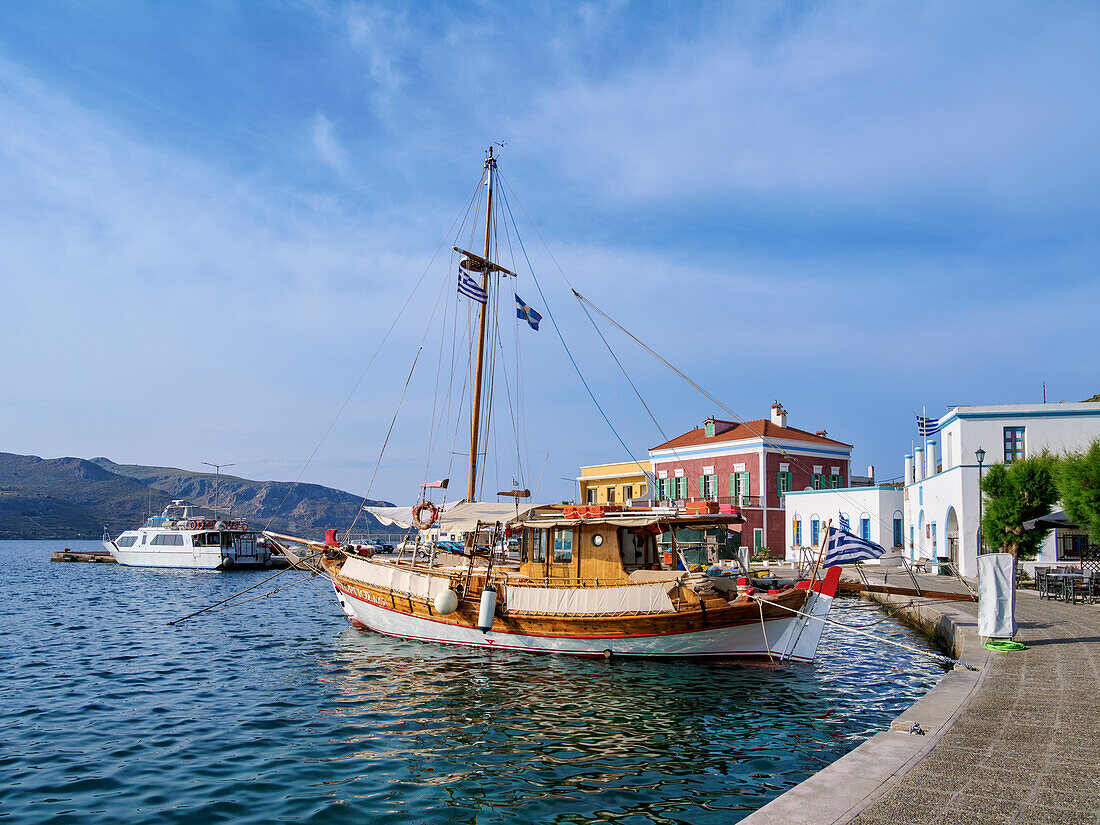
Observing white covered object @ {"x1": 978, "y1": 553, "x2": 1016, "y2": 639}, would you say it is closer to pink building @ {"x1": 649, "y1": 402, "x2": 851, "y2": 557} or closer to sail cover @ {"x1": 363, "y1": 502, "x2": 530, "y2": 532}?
sail cover @ {"x1": 363, "y1": 502, "x2": 530, "y2": 532}

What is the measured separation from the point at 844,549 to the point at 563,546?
22.5 feet

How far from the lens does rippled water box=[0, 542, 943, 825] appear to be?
9156mm

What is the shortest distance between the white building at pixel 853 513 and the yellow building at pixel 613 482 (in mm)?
12322

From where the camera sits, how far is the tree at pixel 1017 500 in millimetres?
29062

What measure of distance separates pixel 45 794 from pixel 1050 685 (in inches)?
542

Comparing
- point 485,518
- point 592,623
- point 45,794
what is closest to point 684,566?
point 592,623

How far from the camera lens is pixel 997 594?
1448 centimetres

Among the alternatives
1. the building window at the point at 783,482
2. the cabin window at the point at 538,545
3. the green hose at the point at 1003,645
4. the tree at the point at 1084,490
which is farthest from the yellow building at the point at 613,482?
the green hose at the point at 1003,645

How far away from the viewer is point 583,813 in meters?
8.62

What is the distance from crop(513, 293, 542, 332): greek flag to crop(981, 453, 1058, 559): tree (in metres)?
19.5

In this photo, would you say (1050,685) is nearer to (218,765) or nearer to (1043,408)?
(218,765)

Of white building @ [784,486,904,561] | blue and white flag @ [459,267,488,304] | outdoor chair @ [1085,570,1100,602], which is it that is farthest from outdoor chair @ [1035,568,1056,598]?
blue and white flag @ [459,267,488,304]

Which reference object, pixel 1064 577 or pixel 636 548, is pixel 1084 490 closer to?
pixel 1064 577

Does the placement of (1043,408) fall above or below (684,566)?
above
